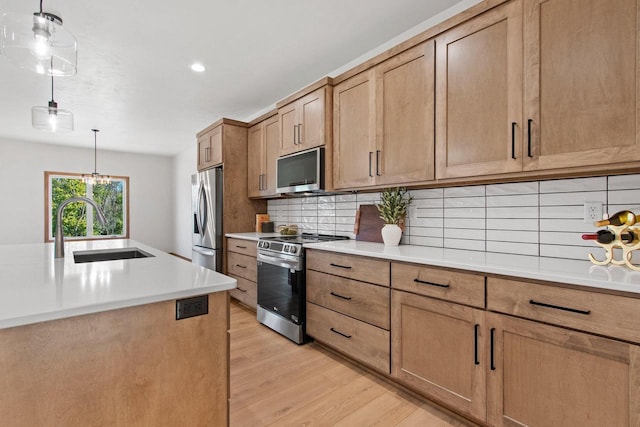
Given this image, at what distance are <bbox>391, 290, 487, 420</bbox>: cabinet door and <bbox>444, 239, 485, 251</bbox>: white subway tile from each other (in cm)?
63

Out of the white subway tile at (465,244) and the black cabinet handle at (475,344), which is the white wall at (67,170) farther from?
the black cabinet handle at (475,344)

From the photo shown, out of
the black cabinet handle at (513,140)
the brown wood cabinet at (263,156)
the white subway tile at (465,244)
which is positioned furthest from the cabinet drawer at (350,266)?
the brown wood cabinet at (263,156)

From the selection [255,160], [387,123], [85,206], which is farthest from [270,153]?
[85,206]

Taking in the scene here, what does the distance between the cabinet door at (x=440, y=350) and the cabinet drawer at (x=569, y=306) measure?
160 millimetres

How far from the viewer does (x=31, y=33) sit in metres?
1.31

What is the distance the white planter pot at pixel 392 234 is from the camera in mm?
2346

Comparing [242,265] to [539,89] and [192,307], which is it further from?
[539,89]

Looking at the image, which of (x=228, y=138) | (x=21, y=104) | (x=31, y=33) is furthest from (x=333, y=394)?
(x=21, y=104)

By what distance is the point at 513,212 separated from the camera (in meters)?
1.88

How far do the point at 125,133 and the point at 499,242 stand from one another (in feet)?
19.9

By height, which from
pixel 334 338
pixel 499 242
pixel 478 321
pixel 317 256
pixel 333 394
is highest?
pixel 499 242

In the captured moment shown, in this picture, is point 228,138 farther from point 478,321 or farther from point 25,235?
point 25,235

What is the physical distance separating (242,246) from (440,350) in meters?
2.46

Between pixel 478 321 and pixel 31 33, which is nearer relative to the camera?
pixel 31 33
